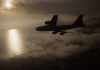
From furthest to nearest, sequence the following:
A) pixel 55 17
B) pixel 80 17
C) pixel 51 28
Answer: pixel 80 17 → pixel 51 28 → pixel 55 17

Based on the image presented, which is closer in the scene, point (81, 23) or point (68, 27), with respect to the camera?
point (81, 23)

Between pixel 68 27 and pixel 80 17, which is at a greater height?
pixel 80 17

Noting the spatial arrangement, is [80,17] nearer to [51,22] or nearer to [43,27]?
[51,22]

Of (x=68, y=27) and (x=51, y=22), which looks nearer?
(x=51, y=22)

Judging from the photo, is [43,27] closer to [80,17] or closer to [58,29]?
[58,29]

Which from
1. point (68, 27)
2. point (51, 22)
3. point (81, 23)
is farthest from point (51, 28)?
point (81, 23)

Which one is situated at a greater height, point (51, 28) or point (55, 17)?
point (55, 17)

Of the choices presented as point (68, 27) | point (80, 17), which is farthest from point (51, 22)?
point (80, 17)

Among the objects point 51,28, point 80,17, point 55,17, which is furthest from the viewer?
point 80,17
